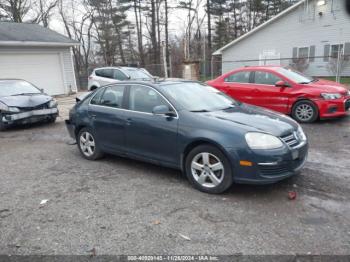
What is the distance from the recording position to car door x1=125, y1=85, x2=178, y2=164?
4301 mm

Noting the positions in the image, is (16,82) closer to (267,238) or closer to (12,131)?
(12,131)

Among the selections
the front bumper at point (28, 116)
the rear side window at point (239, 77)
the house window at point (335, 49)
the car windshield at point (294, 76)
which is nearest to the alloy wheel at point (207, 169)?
the car windshield at point (294, 76)

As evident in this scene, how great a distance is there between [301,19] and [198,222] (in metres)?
21.9

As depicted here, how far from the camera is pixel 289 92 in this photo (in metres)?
7.98

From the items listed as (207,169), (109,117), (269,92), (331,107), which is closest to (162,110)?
(207,169)

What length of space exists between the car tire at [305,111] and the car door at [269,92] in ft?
0.87

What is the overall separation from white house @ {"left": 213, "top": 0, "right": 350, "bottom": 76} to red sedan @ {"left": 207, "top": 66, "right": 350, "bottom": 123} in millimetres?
10237

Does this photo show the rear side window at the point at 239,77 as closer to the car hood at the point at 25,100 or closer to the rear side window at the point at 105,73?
the car hood at the point at 25,100

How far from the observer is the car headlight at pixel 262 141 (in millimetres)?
3658

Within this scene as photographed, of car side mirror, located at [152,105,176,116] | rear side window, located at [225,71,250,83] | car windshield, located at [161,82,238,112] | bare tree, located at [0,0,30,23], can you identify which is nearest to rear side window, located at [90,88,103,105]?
car windshield, located at [161,82,238,112]

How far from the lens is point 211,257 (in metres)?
2.73

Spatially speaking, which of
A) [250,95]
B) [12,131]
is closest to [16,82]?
[12,131]

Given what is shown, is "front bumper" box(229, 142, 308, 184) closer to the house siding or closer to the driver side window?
the driver side window

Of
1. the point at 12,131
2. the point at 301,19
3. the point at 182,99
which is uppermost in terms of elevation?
the point at 301,19
